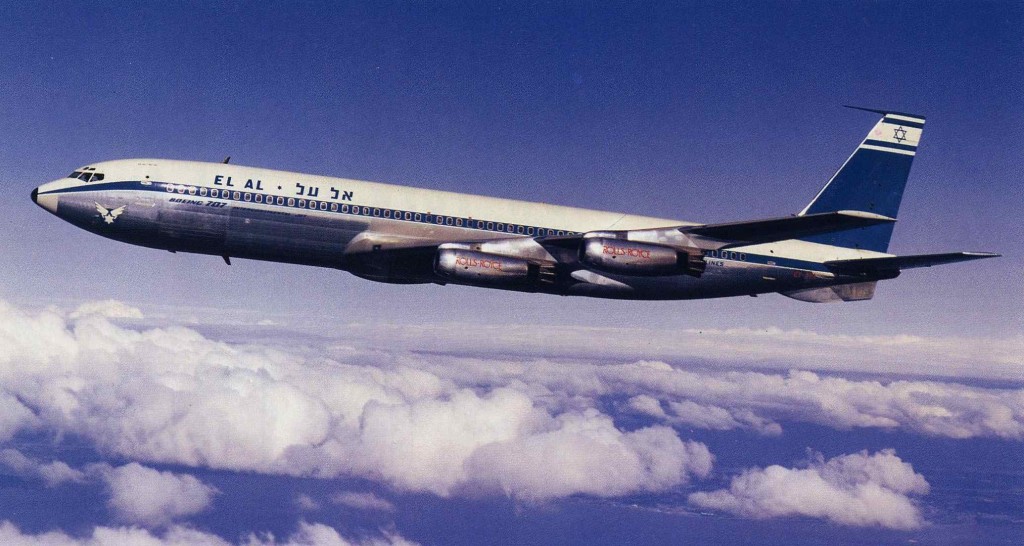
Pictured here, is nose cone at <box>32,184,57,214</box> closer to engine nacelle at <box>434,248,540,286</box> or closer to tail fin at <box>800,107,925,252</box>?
engine nacelle at <box>434,248,540,286</box>

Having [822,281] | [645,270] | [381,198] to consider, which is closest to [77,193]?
[381,198]

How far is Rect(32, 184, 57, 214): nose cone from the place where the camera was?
34094 millimetres

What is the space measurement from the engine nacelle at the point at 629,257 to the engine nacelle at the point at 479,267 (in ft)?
10.1

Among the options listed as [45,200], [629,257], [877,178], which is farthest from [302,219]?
[877,178]

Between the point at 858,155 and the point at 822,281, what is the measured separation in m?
8.08

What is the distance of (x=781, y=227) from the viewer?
1275 inches

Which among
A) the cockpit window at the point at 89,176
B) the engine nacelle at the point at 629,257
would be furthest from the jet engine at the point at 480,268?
the cockpit window at the point at 89,176

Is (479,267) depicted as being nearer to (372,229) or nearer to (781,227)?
(372,229)

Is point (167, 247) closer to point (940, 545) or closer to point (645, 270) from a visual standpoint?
point (645, 270)

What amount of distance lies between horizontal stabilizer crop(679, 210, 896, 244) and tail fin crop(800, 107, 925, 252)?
917 cm

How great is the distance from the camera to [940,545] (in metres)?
199

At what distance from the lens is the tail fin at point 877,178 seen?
135 feet

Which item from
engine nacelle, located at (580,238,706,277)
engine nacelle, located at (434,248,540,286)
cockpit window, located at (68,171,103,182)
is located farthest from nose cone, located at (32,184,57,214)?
engine nacelle, located at (580,238,706,277)

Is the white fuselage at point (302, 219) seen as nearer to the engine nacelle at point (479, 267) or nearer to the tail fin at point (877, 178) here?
the engine nacelle at point (479, 267)
